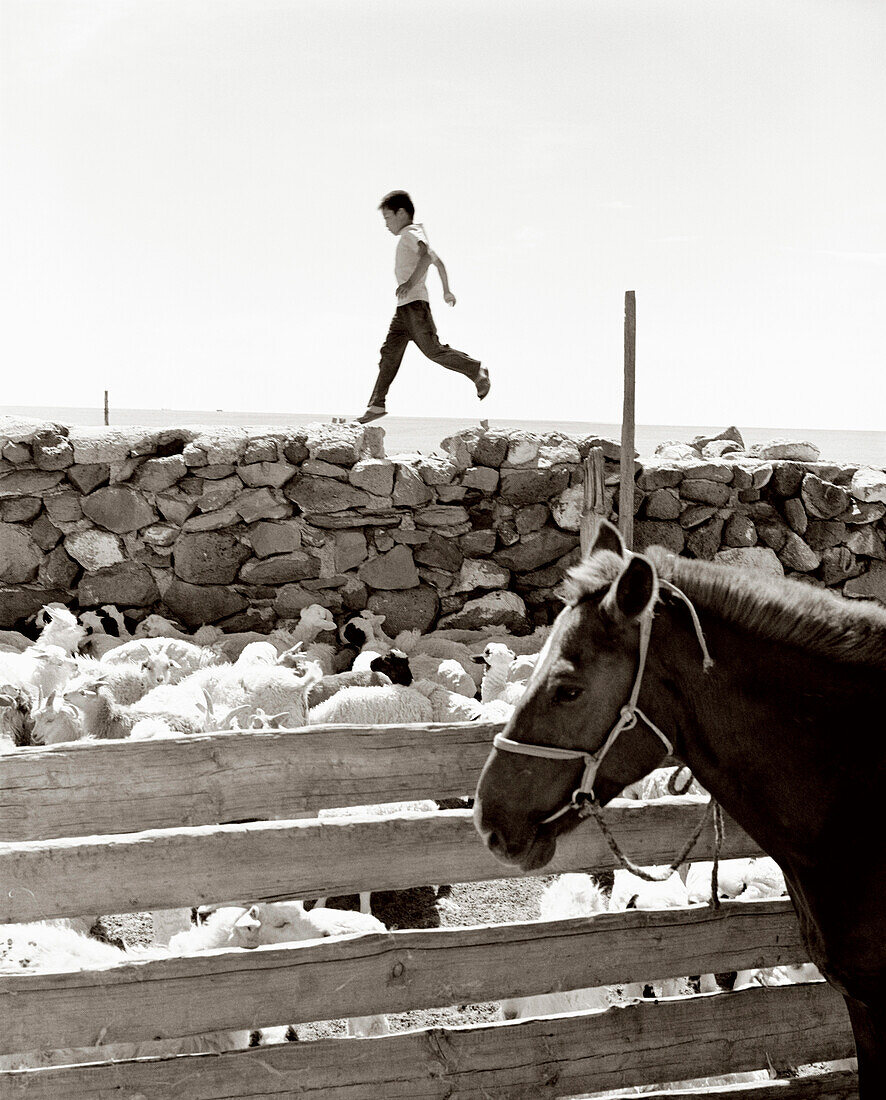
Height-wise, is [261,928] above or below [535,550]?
below

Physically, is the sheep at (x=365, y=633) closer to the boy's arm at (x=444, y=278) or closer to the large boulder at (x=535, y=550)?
the large boulder at (x=535, y=550)

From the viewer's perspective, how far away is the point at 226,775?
3.51 metres

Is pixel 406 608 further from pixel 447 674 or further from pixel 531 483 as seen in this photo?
pixel 531 483

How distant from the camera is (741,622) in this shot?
2.59m

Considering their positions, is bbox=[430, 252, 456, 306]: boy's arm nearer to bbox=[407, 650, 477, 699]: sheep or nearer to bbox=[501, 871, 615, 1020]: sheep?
bbox=[407, 650, 477, 699]: sheep

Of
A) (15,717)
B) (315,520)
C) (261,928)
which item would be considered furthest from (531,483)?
(261,928)

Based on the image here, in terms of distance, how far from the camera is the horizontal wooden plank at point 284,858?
3260 mm

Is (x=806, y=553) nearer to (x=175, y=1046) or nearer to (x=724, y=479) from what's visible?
(x=724, y=479)

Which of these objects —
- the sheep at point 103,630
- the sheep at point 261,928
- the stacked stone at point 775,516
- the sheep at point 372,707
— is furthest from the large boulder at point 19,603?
the sheep at point 261,928

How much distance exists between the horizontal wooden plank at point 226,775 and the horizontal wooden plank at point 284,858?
11 centimetres

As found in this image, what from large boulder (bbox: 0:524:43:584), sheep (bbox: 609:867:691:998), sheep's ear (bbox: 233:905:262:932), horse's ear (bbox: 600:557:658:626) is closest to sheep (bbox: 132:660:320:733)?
large boulder (bbox: 0:524:43:584)

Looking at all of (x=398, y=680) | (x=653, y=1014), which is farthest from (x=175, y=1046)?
(x=398, y=680)

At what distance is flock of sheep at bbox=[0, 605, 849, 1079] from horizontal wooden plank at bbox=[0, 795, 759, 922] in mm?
314

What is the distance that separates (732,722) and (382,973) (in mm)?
1656
